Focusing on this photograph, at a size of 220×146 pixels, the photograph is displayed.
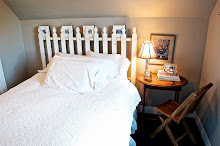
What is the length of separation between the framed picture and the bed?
70 centimetres

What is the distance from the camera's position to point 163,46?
2279 millimetres

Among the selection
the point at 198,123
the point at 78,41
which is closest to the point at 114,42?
the point at 78,41

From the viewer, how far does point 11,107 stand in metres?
1.50

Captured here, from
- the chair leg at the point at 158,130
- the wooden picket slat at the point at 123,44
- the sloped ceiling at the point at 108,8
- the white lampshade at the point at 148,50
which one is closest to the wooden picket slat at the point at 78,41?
the sloped ceiling at the point at 108,8

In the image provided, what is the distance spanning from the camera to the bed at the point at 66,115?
43.9 inches

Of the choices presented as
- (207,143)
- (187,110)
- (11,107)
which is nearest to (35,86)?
(11,107)

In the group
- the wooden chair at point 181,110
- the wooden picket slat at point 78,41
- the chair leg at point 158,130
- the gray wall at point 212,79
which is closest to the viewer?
the wooden chair at point 181,110

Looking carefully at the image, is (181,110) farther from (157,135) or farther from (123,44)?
(123,44)

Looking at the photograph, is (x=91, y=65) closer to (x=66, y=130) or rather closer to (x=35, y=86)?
(x=35, y=86)

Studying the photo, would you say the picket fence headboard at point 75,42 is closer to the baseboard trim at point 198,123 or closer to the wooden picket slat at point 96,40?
the wooden picket slat at point 96,40

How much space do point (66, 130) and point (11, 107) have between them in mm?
664

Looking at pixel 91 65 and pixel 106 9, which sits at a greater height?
pixel 106 9

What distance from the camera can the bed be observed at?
1.12 m

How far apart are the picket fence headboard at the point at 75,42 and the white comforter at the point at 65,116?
0.63 m
